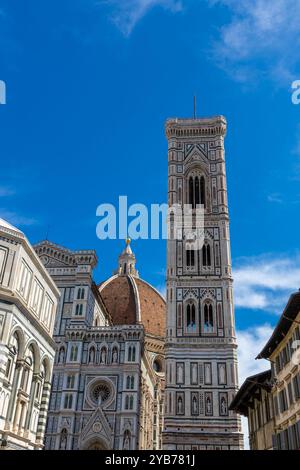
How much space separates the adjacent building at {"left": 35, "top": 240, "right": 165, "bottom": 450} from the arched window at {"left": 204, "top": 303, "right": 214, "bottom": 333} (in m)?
6.93

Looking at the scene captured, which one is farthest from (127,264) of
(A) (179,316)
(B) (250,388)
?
(B) (250,388)

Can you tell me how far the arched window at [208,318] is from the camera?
46719 millimetres

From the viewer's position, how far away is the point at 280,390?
957 inches

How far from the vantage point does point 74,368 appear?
4747cm

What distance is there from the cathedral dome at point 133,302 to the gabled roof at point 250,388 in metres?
48.2

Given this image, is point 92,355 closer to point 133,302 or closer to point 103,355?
point 103,355

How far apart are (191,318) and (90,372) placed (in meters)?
11.6

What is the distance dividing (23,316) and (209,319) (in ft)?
90.7

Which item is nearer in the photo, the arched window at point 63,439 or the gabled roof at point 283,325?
the gabled roof at point 283,325

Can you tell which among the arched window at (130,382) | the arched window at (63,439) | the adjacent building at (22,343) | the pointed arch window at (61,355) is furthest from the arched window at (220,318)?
the adjacent building at (22,343)

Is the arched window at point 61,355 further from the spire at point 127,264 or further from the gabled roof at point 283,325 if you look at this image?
the spire at point 127,264
